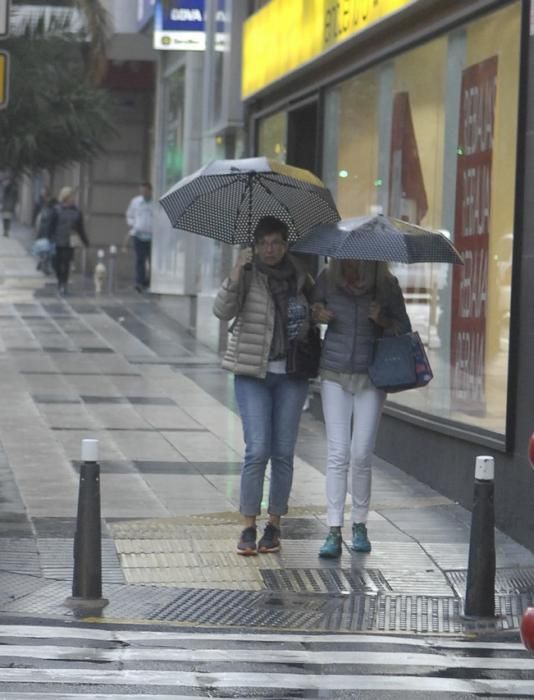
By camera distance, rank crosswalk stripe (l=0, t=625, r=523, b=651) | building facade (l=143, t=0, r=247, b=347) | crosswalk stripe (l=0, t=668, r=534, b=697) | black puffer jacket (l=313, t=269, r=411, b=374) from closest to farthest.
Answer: crosswalk stripe (l=0, t=668, r=534, b=697)
crosswalk stripe (l=0, t=625, r=523, b=651)
black puffer jacket (l=313, t=269, r=411, b=374)
building facade (l=143, t=0, r=247, b=347)

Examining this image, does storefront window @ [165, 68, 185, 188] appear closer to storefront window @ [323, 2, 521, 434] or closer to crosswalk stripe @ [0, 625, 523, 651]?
storefront window @ [323, 2, 521, 434]

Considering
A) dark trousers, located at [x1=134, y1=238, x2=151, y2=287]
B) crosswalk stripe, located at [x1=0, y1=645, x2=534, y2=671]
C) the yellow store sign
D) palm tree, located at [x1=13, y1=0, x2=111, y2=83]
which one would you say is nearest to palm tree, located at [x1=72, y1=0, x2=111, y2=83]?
palm tree, located at [x1=13, y1=0, x2=111, y2=83]

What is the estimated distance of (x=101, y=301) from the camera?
1129 inches

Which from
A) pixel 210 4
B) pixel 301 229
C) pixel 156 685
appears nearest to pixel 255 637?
pixel 156 685

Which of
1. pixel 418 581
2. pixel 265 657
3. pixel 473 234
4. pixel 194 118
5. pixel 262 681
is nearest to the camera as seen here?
pixel 262 681

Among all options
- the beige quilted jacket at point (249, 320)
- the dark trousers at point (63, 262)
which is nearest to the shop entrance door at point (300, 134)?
the beige quilted jacket at point (249, 320)

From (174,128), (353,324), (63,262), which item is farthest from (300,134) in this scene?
(63,262)

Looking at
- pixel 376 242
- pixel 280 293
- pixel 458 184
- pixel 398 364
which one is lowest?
pixel 398 364

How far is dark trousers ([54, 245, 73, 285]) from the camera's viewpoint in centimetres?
3028

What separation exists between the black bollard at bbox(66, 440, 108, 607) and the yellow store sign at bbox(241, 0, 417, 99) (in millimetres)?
5249

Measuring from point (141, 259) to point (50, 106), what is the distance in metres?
7.81

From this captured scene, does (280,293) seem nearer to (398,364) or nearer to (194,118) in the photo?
(398,364)

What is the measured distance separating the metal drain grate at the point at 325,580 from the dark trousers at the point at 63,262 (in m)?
22.0

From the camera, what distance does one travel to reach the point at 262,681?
6520 mm
